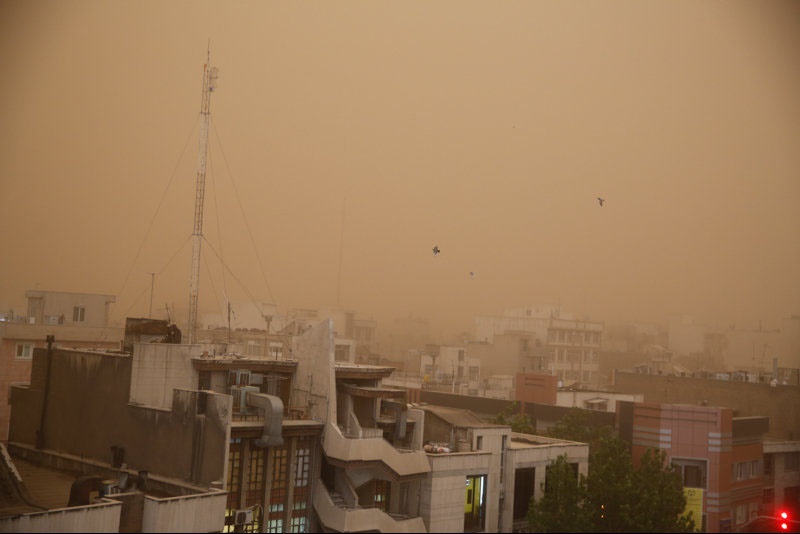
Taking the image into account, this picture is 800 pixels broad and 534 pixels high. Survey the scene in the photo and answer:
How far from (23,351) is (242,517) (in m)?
23.5

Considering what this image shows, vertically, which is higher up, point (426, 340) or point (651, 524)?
point (426, 340)

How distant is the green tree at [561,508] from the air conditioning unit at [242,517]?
10.7m

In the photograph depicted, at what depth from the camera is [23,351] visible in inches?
1694

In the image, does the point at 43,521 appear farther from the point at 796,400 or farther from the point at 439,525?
the point at 796,400

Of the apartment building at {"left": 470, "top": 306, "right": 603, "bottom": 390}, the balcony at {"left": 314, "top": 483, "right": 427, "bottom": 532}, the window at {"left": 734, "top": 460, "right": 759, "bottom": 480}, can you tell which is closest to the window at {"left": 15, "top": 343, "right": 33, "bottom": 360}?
the balcony at {"left": 314, "top": 483, "right": 427, "bottom": 532}

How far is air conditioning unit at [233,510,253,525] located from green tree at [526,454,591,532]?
10706 millimetres

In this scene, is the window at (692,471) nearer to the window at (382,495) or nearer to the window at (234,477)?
the window at (382,495)

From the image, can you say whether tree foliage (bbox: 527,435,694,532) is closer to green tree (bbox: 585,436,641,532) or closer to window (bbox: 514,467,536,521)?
green tree (bbox: 585,436,641,532)

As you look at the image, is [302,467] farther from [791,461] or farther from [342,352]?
[342,352]

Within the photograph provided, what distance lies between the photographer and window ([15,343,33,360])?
42.8m

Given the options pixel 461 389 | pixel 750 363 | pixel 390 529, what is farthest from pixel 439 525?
pixel 750 363

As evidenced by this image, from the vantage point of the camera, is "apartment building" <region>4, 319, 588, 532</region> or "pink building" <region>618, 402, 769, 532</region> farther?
"pink building" <region>618, 402, 769, 532</region>

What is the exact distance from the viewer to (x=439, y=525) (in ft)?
94.8

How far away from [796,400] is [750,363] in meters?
31.3
